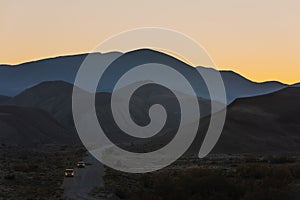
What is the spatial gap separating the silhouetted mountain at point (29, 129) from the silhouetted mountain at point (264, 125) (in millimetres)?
40165

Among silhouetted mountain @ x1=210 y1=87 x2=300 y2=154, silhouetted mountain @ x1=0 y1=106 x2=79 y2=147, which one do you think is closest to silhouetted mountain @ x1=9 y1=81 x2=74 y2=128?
silhouetted mountain @ x1=0 y1=106 x2=79 y2=147

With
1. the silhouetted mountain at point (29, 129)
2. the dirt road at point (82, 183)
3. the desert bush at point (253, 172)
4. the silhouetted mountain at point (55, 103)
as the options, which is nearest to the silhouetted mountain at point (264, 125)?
the desert bush at point (253, 172)

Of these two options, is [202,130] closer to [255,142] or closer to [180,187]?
[255,142]

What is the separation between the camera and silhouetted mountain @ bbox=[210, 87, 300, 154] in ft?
267

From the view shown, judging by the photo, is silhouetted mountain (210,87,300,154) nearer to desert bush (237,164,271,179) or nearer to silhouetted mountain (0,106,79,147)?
desert bush (237,164,271,179)

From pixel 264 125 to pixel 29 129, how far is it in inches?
2137

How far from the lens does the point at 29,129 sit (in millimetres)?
121875

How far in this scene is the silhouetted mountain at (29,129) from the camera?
112169 millimetres

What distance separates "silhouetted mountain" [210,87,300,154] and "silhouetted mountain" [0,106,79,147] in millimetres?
40165

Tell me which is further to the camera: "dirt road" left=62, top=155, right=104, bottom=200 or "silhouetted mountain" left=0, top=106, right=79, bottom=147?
"silhouetted mountain" left=0, top=106, right=79, bottom=147

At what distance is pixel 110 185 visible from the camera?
3238cm

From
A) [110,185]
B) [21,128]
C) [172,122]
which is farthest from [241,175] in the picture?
[172,122]

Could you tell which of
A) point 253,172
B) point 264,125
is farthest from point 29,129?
point 253,172

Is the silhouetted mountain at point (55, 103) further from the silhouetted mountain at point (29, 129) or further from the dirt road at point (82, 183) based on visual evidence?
the dirt road at point (82, 183)
